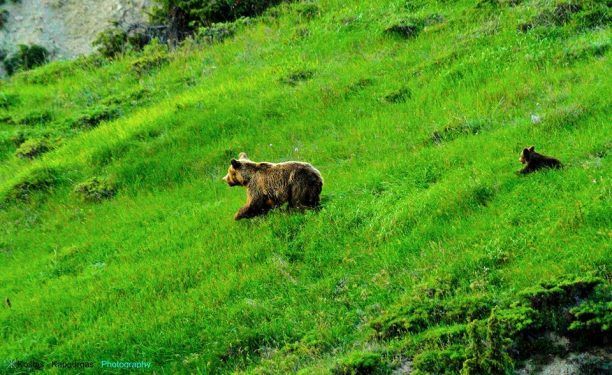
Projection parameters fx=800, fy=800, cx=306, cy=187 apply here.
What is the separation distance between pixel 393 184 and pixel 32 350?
685 cm

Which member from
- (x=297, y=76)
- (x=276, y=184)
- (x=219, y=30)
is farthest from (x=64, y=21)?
(x=276, y=184)

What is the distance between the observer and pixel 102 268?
14.8 m

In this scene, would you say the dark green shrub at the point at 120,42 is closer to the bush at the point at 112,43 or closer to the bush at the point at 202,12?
the bush at the point at 112,43

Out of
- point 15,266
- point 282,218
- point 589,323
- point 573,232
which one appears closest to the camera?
point 589,323

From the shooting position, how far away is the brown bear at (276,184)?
13984mm

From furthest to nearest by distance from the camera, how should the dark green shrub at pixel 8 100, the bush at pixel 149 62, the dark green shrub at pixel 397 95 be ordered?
the dark green shrub at pixel 8 100 → the bush at pixel 149 62 → the dark green shrub at pixel 397 95

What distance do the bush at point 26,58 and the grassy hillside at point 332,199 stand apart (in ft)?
19.8

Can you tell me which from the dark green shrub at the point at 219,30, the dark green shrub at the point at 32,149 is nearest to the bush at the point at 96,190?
the dark green shrub at the point at 32,149

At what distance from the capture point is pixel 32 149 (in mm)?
21438

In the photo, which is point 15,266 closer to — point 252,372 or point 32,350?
point 32,350

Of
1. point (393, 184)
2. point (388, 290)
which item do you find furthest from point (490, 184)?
point (388, 290)

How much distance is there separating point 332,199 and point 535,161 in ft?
12.1

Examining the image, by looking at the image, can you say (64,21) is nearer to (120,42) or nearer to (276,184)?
(120,42)

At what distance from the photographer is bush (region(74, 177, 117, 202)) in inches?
721
